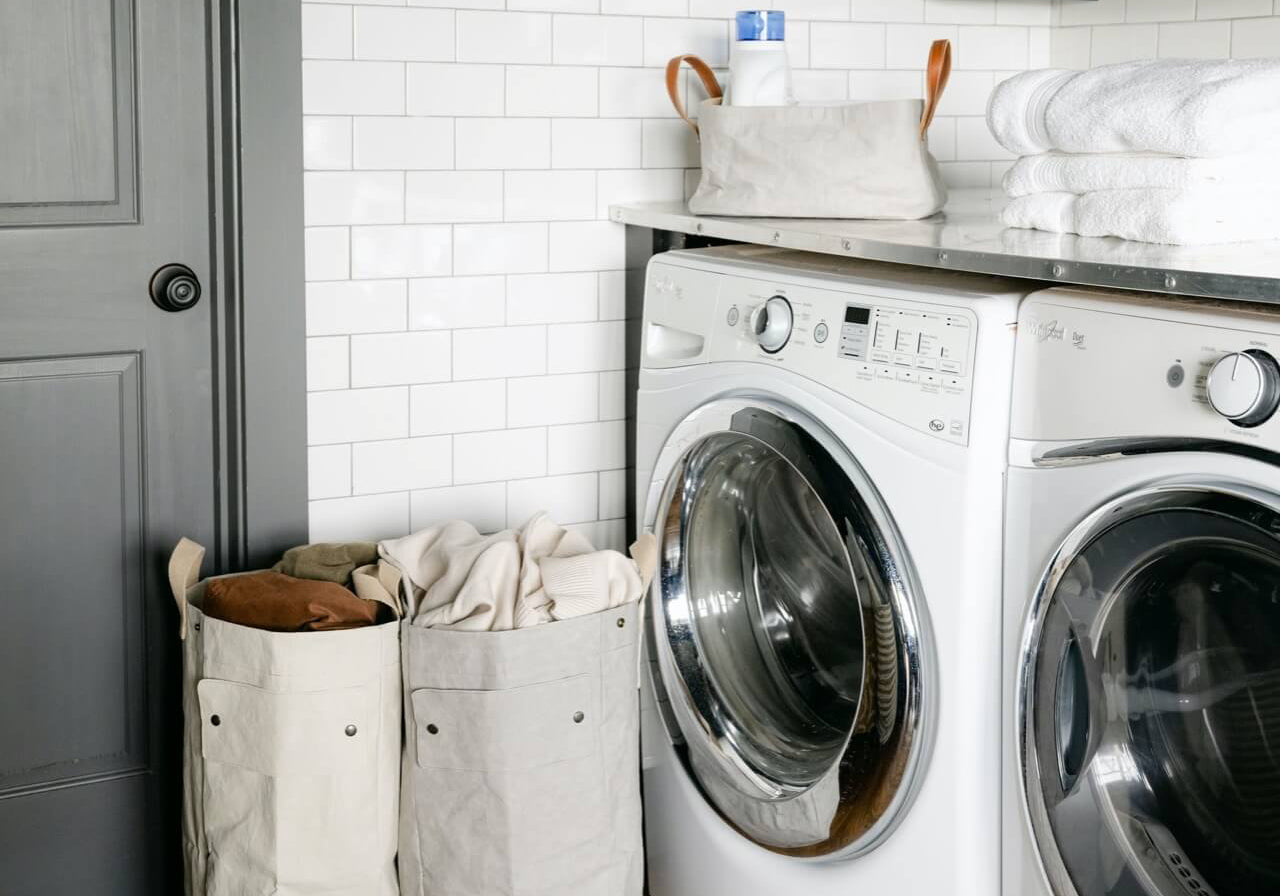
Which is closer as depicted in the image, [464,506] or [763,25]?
[763,25]

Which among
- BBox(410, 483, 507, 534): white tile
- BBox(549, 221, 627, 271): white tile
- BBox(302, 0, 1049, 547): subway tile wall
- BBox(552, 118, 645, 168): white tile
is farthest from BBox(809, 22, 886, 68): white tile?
BBox(410, 483, 507, 534): white tile

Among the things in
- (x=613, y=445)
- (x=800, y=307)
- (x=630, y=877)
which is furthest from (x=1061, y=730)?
(x=613, y=445)

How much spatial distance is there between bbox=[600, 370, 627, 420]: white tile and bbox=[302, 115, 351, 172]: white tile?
554 mm

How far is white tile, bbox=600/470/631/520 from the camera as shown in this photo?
2326 mm

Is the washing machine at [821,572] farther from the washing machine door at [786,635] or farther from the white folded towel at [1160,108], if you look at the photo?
the white folded towel at [1160,108]

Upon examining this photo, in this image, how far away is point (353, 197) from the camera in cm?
205

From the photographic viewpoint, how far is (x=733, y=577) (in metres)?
1.92

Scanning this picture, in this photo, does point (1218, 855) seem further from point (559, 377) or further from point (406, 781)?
point (559, 377)

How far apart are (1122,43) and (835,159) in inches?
34.0

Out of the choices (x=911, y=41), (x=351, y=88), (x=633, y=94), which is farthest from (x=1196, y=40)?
(x=351, y=88)

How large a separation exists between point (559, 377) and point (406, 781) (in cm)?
73

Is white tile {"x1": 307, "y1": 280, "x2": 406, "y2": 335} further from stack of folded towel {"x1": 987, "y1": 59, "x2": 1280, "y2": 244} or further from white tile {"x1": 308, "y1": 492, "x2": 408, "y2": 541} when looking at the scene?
stack of folded towel {"x1": 987, "y1": 59, "x2": 1280, "y2": 244}

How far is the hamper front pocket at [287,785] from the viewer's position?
5.65 feet

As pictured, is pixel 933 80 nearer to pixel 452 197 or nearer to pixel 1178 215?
pixel 1178 215
